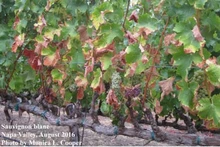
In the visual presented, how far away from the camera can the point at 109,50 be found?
6.89 ft

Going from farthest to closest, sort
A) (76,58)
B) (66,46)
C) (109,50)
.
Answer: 1. (66,46)
2. (76,58)
3. (109,50)

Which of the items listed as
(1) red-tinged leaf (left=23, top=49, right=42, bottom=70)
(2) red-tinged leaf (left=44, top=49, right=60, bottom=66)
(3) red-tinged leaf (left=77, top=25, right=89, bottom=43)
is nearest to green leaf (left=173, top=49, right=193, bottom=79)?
(3) red-tinged leaf (left=77, top=25, right=89, bottom=43)

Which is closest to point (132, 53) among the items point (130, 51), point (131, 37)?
point (130, 51)

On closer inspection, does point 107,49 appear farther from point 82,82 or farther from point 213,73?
point 213,73

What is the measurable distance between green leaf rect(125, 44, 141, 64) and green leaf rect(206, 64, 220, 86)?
14.5 inches

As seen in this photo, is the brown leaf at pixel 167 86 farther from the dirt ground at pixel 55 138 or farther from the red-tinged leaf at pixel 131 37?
the dirt ground at pixel 55 138

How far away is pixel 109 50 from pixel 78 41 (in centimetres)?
50

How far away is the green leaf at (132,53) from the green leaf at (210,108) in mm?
392

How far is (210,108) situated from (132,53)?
1.57 ft

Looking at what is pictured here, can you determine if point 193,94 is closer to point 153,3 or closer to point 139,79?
point 139,79

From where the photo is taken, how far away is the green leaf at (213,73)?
1715mm

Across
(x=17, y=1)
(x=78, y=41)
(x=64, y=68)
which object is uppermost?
(x=17, y=1)

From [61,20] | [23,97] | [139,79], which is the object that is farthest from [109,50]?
[23,97]

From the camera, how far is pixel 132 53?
190cm
